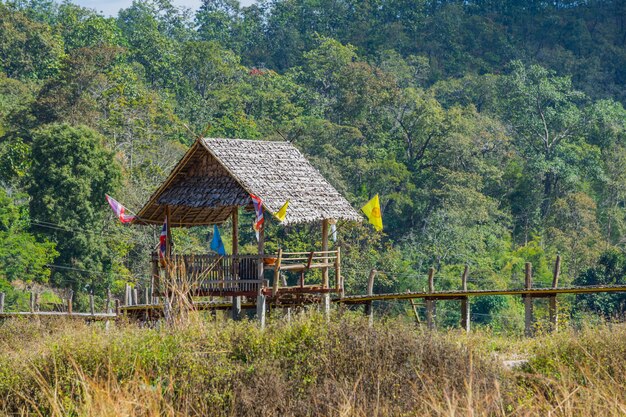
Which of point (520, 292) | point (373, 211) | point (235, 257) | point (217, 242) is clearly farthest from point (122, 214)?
point (520, 292)

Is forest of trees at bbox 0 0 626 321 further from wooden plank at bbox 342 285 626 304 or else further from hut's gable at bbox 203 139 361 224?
hut's gable at bbox 203 139 361 224

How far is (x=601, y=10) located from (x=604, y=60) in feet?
25.6

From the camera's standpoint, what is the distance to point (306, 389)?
14.7 m

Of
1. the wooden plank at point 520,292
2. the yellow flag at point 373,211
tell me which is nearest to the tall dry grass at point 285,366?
the wooden plank at point 520,292

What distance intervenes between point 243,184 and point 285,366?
6.18m

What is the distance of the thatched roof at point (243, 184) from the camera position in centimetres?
2112

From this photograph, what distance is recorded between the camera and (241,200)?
2095 cm

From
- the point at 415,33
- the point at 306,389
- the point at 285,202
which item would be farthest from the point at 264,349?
the point at 415,33

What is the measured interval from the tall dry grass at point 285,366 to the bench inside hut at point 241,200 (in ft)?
14.4

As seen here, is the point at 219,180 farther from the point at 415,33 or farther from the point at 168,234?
the point at 415,33

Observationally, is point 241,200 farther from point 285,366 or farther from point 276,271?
point 285,366

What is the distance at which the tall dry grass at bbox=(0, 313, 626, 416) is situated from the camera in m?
14.0

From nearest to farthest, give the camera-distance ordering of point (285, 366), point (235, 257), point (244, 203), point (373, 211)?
point (285, 366)
point (244, 203)
point (235, 257)
point (373, 211)

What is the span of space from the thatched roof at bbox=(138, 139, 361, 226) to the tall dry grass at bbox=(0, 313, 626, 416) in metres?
4.81
